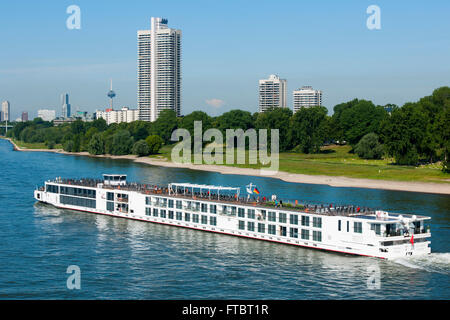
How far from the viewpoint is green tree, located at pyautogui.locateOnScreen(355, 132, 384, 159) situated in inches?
6171

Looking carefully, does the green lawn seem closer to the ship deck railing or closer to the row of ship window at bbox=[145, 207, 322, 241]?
the ship deck railing

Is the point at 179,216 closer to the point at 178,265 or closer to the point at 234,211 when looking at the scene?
the point at 234,211

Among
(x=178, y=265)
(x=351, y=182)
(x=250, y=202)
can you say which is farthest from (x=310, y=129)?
(x=178, y=265)

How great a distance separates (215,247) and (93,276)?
52.7 feet

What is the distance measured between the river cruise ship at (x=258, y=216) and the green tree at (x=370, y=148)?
9210cm

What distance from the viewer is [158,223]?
75250mm

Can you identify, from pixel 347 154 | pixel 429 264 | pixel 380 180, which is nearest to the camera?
pixel 429 264

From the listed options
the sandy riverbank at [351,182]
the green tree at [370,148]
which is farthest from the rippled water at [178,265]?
the green tree at [370,148]

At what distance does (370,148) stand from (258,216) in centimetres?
10202

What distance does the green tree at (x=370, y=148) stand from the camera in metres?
157

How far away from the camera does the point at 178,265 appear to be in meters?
53.0

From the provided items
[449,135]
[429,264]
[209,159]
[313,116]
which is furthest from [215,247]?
[313,116]

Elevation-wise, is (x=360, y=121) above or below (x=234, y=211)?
above

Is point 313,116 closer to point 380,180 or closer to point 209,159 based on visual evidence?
point 209,159
